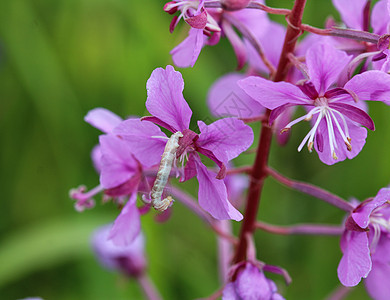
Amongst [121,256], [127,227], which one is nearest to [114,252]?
[121,256]

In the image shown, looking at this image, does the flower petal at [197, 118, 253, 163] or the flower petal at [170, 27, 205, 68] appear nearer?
the flower petal at [197, 118, 253, 163]

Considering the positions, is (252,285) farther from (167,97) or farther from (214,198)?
(167,97)

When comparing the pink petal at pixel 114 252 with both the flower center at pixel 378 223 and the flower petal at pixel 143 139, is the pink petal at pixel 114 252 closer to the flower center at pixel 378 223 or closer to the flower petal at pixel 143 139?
the flower petal at pixel 143 139

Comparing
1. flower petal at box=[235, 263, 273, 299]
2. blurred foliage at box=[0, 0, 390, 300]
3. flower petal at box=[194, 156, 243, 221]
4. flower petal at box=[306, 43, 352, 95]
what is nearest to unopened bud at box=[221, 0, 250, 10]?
flower petal at box=[306, 43, 352, 95]

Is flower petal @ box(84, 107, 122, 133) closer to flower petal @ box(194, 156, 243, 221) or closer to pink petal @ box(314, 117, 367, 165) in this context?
flower petal @ box(194, 156, 243, 221)

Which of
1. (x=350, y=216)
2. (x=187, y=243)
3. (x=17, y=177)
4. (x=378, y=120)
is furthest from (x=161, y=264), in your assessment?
(x=350, y=216)

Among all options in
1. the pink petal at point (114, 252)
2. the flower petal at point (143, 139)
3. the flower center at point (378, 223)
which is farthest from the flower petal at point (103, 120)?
the flower center at point (378, 223)

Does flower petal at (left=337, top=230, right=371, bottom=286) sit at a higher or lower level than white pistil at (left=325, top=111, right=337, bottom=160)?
Result: lower

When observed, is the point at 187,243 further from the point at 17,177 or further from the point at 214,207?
the point at 214,207
